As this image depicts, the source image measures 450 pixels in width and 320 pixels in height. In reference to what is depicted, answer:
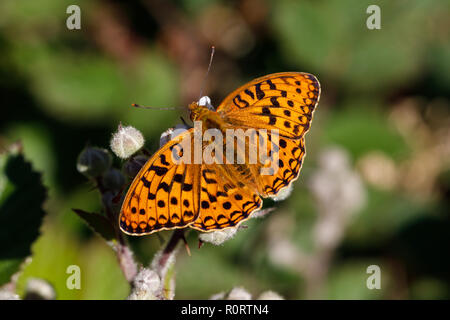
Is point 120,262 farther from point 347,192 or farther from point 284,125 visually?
point 347,192

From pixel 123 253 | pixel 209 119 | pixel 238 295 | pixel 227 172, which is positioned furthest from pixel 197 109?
pixel 238 295

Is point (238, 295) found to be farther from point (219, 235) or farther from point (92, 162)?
point (92, 162)

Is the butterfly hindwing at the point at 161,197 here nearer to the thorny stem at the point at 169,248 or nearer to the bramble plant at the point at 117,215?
the bramble plant at the point at 117,215

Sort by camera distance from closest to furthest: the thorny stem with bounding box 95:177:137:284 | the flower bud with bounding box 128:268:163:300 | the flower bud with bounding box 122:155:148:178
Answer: the flower bud with bounding box 128:268:163:300
the flower bud with bounding box 122:155:148:178
the thorny stem with bounding box 95:177:137:284

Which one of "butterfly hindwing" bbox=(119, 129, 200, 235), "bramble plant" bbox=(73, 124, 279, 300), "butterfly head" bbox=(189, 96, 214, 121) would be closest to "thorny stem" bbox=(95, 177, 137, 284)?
"bramble plant" bbox=(73, 124, 279, 300)

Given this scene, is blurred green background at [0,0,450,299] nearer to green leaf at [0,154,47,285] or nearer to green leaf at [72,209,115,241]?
green leaf at [0,154,47,285]

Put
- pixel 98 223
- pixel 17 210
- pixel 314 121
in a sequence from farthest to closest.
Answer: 1. pixel 314 121
2. pixel 17 210
3. pixel 98 223
